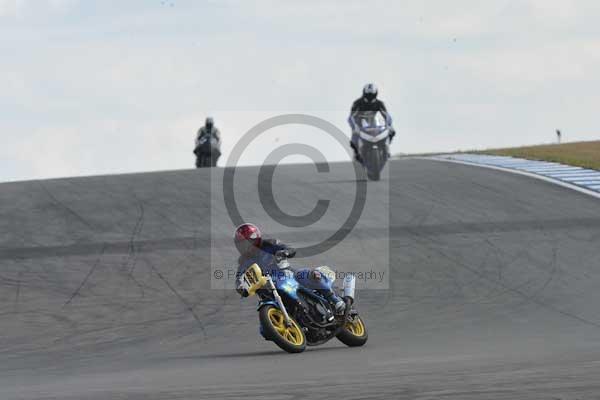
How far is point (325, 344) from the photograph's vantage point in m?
12.7

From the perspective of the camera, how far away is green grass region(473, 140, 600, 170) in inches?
1174

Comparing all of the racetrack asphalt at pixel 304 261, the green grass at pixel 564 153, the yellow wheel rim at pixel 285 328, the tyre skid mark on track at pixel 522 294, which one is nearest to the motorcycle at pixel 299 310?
the yellow wheel rim at pixel 285 328

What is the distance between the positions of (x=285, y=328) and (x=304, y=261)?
Answer: 636 cm

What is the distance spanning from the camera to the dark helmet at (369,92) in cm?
2550

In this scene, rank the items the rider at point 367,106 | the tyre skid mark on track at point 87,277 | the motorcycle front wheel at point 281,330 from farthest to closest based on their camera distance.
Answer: the rider at point 367,106 → the tyre skid mark on track at point 87,277 → the motorcycle front wheel at point 281,330

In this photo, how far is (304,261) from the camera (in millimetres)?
17828

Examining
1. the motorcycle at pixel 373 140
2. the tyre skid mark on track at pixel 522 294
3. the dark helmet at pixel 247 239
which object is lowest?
the tyre skid mark on track at pixel 522 294

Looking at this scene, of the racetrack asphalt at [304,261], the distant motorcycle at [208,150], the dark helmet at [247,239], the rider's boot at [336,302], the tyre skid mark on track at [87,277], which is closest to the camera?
the racetrack asphalt at [304,261]

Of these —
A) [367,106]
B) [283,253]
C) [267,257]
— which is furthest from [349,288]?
[367,106]

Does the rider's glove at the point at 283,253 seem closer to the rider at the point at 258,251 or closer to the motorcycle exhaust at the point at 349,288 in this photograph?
the rider at the point at 258,251

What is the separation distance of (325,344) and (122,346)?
230 centimetres

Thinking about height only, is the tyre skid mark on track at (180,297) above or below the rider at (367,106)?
below

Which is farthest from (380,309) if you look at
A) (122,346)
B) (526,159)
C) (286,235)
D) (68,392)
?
(526,159)

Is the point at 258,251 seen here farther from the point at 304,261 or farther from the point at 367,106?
the point at 367,106
